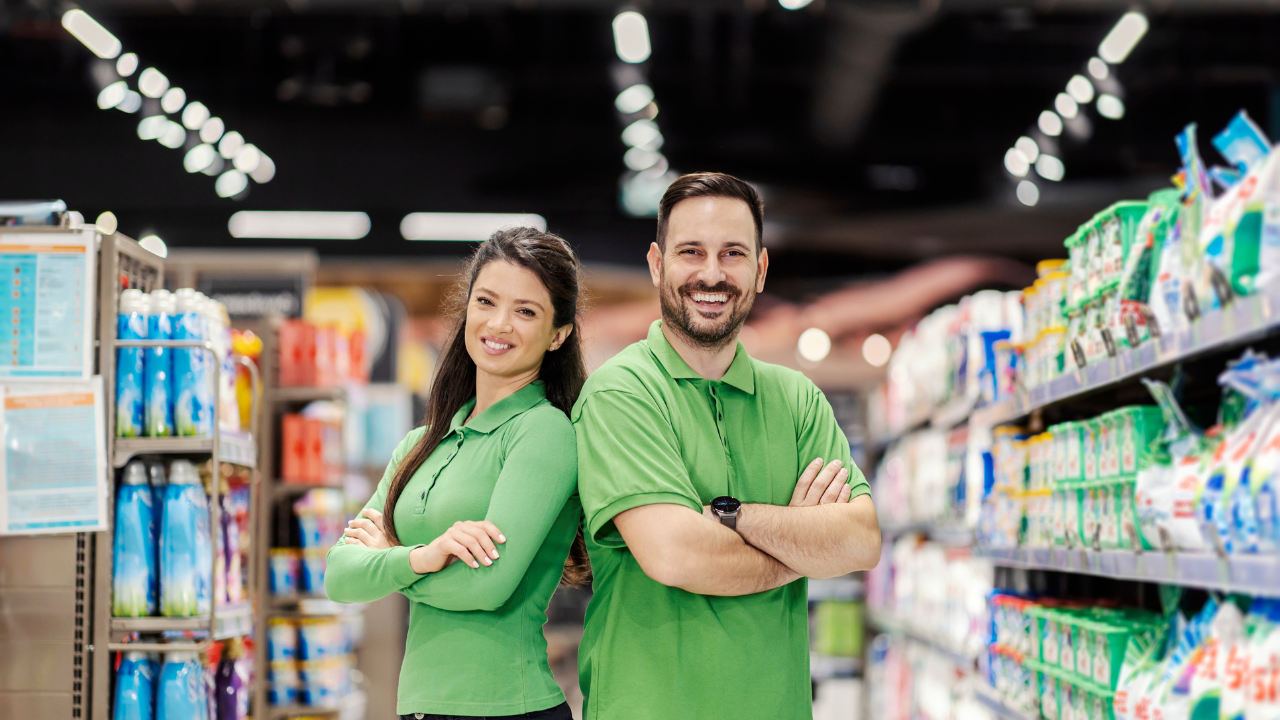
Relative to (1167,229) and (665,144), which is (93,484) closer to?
(1167,229)

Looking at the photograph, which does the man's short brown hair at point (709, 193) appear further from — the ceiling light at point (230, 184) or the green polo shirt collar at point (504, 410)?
the ceiling light at point (230, 184)

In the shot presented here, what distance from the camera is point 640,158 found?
11.5 meters

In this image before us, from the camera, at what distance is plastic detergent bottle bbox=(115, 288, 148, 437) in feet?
11.4

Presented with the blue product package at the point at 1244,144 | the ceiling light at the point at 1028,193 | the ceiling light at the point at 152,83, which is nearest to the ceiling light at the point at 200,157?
the ceiling light at the point at 152,83

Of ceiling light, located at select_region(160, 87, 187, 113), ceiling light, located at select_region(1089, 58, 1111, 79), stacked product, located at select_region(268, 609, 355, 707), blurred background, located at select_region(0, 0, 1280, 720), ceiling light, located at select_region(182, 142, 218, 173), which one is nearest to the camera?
stacked product, located at select_region(268, 609, 355, 707)

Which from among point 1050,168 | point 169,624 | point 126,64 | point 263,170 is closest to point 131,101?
point 126,64

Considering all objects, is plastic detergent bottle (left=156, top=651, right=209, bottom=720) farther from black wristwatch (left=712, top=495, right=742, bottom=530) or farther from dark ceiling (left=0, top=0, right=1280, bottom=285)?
dark ceiling (left=0, top=0, right=1280, bottom=285)

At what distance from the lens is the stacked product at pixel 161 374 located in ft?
11.5

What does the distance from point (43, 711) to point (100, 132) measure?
9510 millimetres

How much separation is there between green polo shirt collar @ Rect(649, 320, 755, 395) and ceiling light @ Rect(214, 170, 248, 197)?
33.1ft

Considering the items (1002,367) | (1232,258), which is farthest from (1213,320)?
(1002,367)

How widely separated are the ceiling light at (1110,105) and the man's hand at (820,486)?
8.71 metres

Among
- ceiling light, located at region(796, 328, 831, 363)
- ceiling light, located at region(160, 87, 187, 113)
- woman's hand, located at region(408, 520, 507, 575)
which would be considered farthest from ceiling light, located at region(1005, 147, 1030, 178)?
woman's hand, located at region(408, 520, 507, 575)

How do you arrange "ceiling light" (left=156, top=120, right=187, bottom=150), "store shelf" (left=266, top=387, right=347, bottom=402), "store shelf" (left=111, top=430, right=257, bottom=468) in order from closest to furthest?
"store shelf" (left=111, top=430, right=257, bottom=468), "store shelf" (left=266, top=387, right=347, bottom=402), "ceiling light" (left=156, top=120, right=187, bottom=150)
